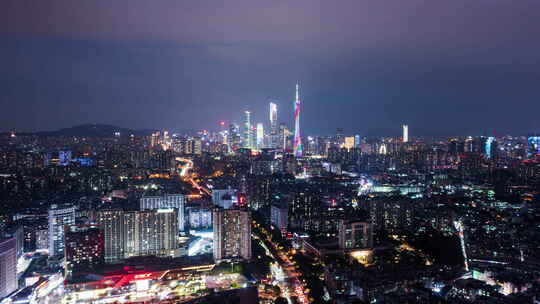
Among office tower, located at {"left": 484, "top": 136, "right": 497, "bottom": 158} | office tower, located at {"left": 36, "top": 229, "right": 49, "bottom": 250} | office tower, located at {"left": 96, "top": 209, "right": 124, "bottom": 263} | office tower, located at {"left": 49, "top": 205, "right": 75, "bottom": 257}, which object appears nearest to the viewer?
office tower, located at {"left": 96, "top": 209, "right": 124, "bottom": 263}

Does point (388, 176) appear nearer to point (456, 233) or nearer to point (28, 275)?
point (456, 233)

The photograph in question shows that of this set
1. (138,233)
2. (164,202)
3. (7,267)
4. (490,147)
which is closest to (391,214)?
(164,202)

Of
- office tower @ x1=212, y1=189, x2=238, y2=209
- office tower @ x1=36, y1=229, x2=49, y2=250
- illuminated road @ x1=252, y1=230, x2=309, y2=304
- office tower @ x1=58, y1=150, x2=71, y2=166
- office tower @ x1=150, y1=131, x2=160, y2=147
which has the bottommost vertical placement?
illuminated road @ x1=252, y1=230, x2=309, y2=304

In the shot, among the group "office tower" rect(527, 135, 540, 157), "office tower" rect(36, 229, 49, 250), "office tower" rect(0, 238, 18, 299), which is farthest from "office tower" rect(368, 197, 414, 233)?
"office tower" rect(527, 135, 540, 157)

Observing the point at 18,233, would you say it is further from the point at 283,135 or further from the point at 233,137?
the point at 283,135

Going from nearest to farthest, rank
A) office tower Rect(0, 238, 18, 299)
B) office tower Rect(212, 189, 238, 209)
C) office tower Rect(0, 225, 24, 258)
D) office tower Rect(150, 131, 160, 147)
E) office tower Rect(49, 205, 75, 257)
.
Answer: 1. office tower Rect(0, 238, 18, 299)
2. office tower Rect(0, 225, 24, 258)
3. office tower Rect(49, 205, 75, 257)
4. office tower Rect(212, 189, 238, 209)
5. office tower Rect(150, 131, 160, 147)

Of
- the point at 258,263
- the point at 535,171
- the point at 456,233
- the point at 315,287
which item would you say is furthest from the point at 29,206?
the point at 535,171

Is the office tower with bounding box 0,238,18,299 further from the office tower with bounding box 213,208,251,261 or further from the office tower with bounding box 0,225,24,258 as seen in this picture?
the office tower with bounding box 213,208,251,261

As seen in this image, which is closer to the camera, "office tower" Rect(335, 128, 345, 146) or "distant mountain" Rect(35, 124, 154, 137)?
"distant mountain" Rect(35, 124, 154, 137)
